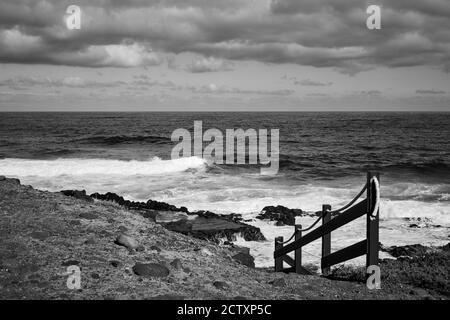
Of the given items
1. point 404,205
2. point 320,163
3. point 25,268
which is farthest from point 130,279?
point 320,163

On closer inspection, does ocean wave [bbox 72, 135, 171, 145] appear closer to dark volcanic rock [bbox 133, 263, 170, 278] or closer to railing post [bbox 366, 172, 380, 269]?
dark volcanic rock [bbox 133, 263, 170, 278]

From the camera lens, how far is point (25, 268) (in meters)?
5.73

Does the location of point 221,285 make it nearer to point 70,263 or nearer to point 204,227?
point 70,263

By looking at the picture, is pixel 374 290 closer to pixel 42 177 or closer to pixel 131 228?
pixel 131 228

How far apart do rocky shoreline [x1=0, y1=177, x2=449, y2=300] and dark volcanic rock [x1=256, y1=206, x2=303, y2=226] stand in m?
7.86

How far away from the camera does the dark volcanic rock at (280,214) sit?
16.6 metres

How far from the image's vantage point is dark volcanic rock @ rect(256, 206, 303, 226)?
16.6 meters

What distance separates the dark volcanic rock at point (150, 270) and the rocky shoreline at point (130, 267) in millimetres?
15

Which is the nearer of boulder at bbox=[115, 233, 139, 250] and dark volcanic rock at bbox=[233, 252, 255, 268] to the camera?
boulder at bbox=[115, 233, 139, 250]


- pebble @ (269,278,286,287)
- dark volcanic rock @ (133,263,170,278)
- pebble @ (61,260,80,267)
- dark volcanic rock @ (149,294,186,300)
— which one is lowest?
pebble @ (269,278,286,287)

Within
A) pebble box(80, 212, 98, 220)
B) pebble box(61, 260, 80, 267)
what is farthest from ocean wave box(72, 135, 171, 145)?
pebble box(61, 260, 80, 267)

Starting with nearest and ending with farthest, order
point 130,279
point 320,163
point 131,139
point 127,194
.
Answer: point 130,279 < point 127,194 < point 320,163 < point 131,139

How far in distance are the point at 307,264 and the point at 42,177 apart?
74.5 feet

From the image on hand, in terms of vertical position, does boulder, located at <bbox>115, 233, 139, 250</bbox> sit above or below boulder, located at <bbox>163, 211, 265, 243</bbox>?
above
